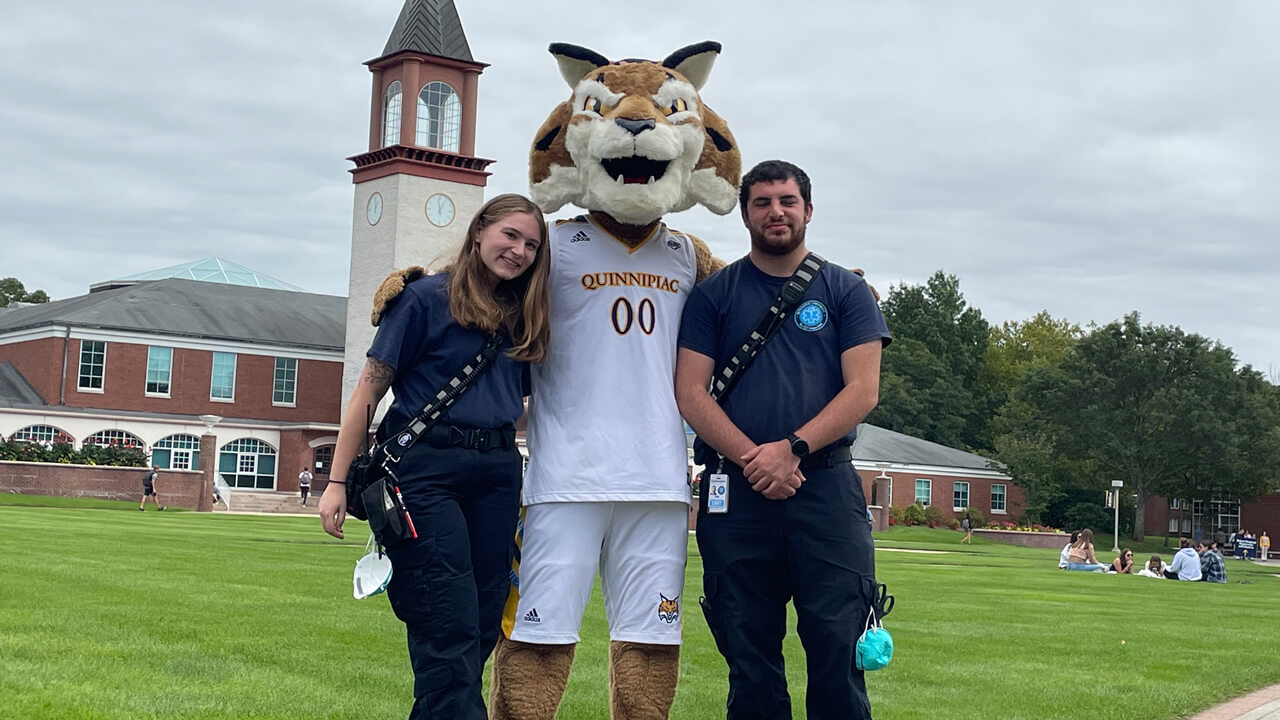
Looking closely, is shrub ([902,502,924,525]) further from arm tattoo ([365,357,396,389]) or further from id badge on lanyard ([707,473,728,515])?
arm tattoo ([365,357,396,389])

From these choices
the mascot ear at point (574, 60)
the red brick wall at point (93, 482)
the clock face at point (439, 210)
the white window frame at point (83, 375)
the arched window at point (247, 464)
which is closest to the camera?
the mascot ear at point (574, 60)

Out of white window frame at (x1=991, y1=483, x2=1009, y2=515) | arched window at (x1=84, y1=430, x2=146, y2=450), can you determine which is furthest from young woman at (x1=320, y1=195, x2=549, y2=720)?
white window frame at (x1=991, y1=483, x2=1009, y2=515)

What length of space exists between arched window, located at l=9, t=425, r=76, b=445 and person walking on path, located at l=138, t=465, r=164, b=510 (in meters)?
8.32

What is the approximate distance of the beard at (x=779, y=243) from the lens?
237 inches

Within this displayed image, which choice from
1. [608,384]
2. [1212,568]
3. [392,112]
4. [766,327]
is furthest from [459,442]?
[392,112]

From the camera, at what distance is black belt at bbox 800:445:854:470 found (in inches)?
230

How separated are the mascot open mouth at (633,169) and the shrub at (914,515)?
53.4m

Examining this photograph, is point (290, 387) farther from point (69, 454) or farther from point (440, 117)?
point (69, 454)

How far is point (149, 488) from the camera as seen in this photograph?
41.3 meters

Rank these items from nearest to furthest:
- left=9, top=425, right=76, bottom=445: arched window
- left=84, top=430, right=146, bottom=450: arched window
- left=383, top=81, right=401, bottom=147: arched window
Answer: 1. left=9, top=425, right=76, bottom=445: arched window
2. left=84, top=430, right=146, bottom=450: arched window
3. left=383, top=81, right=401, bottom=147: arched window

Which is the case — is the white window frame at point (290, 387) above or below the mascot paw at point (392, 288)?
above

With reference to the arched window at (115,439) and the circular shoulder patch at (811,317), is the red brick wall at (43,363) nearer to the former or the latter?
the arched window at (115,439)

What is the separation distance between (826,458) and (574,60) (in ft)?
7.49

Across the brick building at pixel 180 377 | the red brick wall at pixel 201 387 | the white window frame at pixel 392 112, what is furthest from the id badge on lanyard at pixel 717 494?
the red brick wall at pixel 201 387
